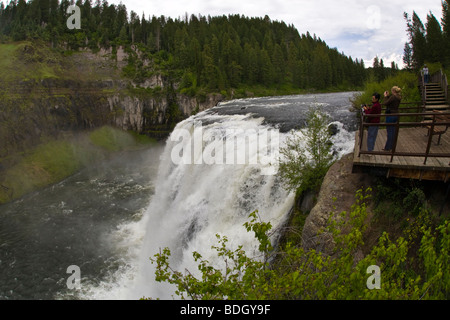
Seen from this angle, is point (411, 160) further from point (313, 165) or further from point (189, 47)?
point (189, 47)

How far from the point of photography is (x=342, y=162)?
11.3 m

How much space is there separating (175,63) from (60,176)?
60136 mm

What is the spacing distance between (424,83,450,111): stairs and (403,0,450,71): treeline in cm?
1441

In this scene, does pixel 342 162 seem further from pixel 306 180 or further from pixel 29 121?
pixel 29 121

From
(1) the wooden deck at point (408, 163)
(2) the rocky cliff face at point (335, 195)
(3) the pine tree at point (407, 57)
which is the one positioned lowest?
(2) the rocky cliff face at point (335, 195)

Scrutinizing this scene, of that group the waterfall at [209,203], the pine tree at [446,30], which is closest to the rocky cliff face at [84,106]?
the waterfall at [209,203]

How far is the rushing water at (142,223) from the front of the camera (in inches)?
615

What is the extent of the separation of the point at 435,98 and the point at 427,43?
24.3 metres

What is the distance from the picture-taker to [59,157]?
166 ft

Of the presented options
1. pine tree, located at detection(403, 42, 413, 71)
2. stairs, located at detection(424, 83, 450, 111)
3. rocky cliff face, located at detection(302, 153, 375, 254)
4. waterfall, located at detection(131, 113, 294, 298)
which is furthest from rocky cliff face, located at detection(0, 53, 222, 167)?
stairs, located at detection(424, 83, 450, 111)

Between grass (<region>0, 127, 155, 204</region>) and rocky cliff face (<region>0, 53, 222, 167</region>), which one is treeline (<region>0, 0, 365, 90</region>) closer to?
rocky cliff face (<region>0, 53, 222, 167</region>)

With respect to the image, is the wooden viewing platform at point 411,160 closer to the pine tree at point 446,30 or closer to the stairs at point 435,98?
the stairs at point 435,98

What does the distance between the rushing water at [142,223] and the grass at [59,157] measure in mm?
5994
